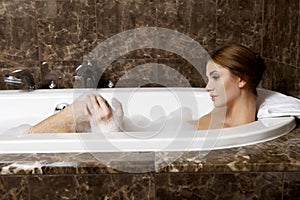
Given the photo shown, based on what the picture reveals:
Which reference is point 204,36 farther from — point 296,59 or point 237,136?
point 237,136

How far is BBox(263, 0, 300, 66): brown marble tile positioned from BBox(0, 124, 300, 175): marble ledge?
883 millimetres

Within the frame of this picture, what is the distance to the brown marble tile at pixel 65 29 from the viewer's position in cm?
246

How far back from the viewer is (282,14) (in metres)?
2.14

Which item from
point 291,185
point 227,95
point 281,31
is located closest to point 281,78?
point 281,31

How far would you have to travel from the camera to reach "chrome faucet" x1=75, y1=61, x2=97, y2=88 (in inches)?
94.2

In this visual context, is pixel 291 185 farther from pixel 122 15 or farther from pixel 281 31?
pixel 122 15

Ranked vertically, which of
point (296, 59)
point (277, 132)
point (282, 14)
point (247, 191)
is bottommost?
point (247, 191)

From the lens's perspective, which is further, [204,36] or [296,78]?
[204,36]

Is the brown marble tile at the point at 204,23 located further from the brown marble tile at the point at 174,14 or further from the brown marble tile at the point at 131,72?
the brown marble tile at the point at 131,72

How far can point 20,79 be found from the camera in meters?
2.38

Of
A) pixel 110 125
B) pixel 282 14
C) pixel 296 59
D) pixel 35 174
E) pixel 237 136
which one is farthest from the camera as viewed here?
pixel 282 14

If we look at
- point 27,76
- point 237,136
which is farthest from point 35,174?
point 27,76

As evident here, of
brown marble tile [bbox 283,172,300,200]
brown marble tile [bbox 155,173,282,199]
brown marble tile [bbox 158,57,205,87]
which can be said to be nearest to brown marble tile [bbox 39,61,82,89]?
brown marble tile [bbox 158,57,205,87]

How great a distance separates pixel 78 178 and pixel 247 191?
527 mm
